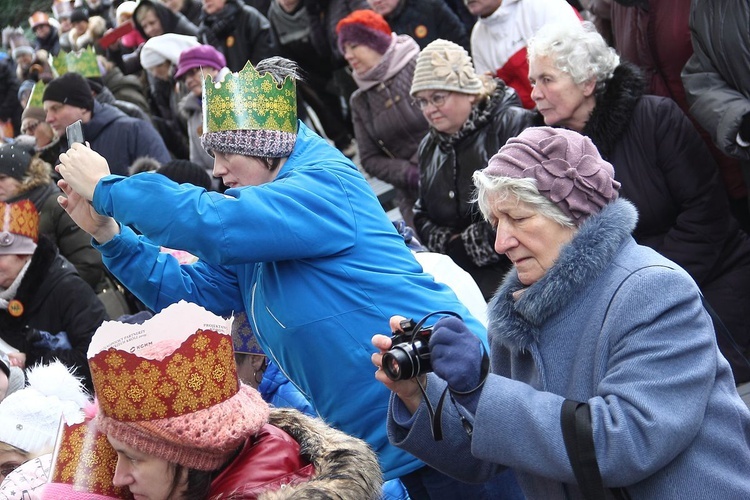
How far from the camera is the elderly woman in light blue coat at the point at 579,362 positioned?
95.7 inches

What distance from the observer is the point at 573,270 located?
260 centimetres

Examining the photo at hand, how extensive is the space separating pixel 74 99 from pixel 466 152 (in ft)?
11.8

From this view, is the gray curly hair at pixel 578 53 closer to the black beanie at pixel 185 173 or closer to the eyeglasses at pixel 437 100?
the eyeglasses at pixel 437 100

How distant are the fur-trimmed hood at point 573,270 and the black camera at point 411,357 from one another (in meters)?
0.26

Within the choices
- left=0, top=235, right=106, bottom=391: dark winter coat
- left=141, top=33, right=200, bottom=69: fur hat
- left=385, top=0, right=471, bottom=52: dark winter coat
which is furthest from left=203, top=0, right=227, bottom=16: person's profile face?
left=0, top=235, right=106, bottom=391: dark winter coat

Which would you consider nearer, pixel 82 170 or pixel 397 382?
pixel 397 382

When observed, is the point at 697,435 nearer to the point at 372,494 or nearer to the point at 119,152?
the point at 372,494

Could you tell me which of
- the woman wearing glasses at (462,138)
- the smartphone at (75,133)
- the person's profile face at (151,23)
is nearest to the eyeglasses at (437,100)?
the woman wearing glasses at (462,138)

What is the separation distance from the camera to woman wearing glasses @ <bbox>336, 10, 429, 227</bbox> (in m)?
6.68

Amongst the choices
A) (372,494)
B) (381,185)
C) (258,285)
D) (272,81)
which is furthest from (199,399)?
(381,185)

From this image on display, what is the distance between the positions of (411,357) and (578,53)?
2549mm

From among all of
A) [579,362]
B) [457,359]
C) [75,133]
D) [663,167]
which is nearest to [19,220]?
[75,133]

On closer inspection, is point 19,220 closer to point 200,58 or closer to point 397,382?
point 200,58

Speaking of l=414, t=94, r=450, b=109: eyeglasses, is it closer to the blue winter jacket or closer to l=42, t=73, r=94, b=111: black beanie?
the blue winter jacket
